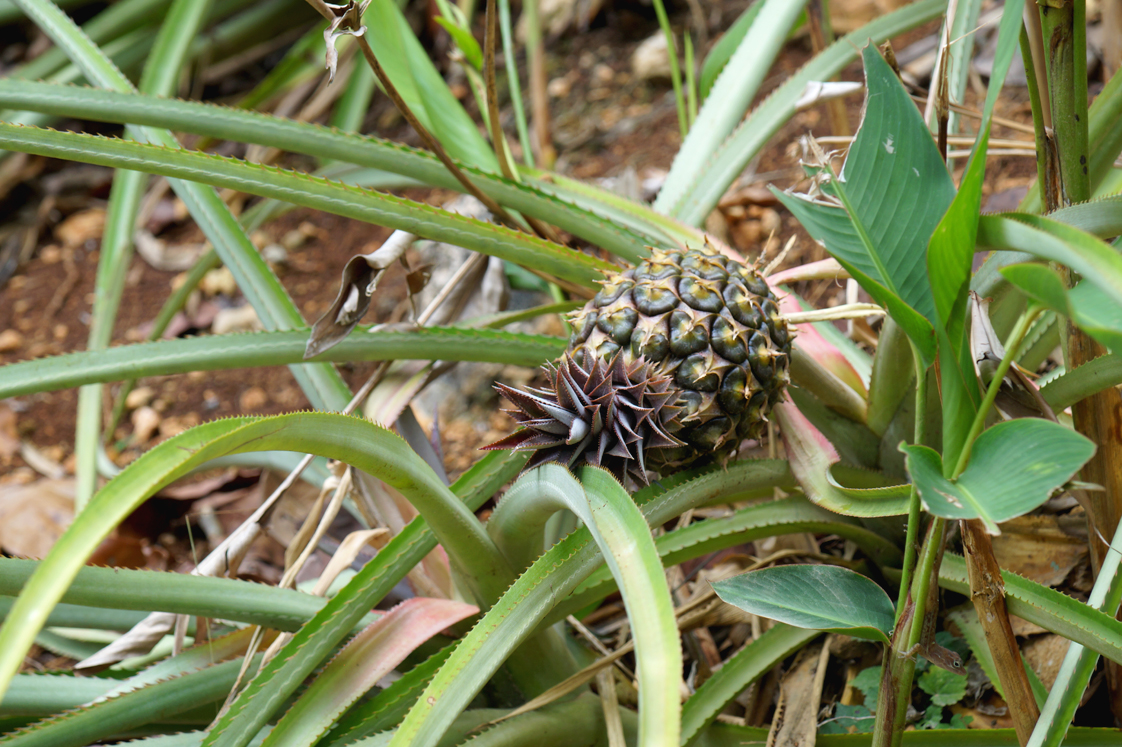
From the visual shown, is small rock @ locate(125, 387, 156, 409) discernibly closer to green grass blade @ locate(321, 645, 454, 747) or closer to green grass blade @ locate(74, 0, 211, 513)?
green grass blade @ locate(74, 0, 211, 513)

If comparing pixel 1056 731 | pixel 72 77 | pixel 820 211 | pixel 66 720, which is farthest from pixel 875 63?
pixel 72 77

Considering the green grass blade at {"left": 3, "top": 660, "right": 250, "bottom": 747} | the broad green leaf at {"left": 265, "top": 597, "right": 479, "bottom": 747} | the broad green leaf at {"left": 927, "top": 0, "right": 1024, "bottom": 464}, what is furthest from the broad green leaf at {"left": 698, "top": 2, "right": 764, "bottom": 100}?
the green grass blade at {"left": 3, "top": 660, "right": 250, "bottom": 747}

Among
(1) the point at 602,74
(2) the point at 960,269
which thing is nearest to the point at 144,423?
(1) the point at 602,74

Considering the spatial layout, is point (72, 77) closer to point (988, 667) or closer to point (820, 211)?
point (820, 211)

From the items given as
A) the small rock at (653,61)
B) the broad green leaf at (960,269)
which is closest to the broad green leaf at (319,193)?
the broad green leaf at (960,269)

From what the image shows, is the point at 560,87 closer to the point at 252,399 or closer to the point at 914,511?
the point at 252,399
